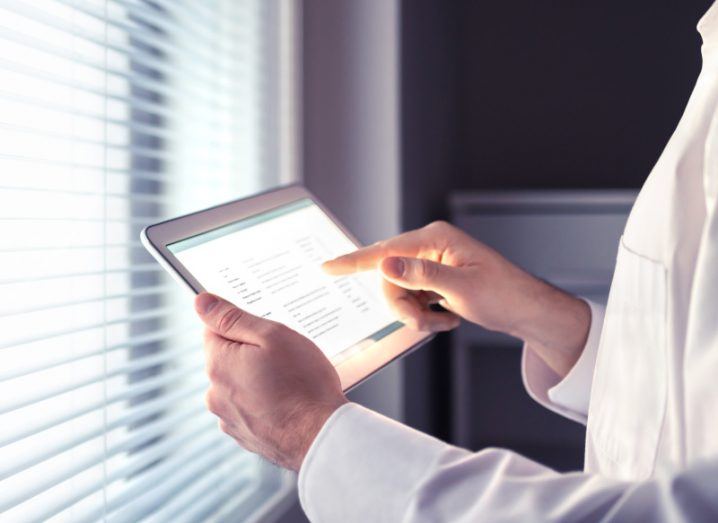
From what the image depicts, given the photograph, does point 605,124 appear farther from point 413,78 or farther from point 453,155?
point 413,78

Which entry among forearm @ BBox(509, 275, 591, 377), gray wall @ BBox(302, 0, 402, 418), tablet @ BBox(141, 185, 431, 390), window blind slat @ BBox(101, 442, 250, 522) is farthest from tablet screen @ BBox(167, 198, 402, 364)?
gray wall @ BBox(302, 0, 402, 418)

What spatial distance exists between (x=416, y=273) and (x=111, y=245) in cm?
38

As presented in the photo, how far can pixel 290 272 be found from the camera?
2.91 ft

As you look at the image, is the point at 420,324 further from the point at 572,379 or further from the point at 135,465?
the point at 135,465

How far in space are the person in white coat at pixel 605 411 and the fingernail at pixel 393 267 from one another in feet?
0.80

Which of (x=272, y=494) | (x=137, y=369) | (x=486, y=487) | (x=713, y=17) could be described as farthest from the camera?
(x=272, y=494)

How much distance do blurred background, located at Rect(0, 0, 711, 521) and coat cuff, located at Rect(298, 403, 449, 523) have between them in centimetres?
35

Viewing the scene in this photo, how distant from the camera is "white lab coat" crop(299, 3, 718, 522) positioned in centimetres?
55

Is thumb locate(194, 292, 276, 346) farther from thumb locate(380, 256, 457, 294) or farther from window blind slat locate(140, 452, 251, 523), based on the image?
window blind slat locate(140, 452, 251, 523)

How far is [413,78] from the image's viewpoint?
1706 millimetres

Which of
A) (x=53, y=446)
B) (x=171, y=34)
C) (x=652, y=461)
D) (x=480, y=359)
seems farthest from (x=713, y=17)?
(x=480, y=359)

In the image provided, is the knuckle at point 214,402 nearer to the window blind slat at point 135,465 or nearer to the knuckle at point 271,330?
the knuckle at point 271,330

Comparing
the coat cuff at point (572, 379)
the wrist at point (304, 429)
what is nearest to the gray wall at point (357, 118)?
the coat cuff at point (572, 379)

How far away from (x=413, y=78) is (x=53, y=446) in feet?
3.80
